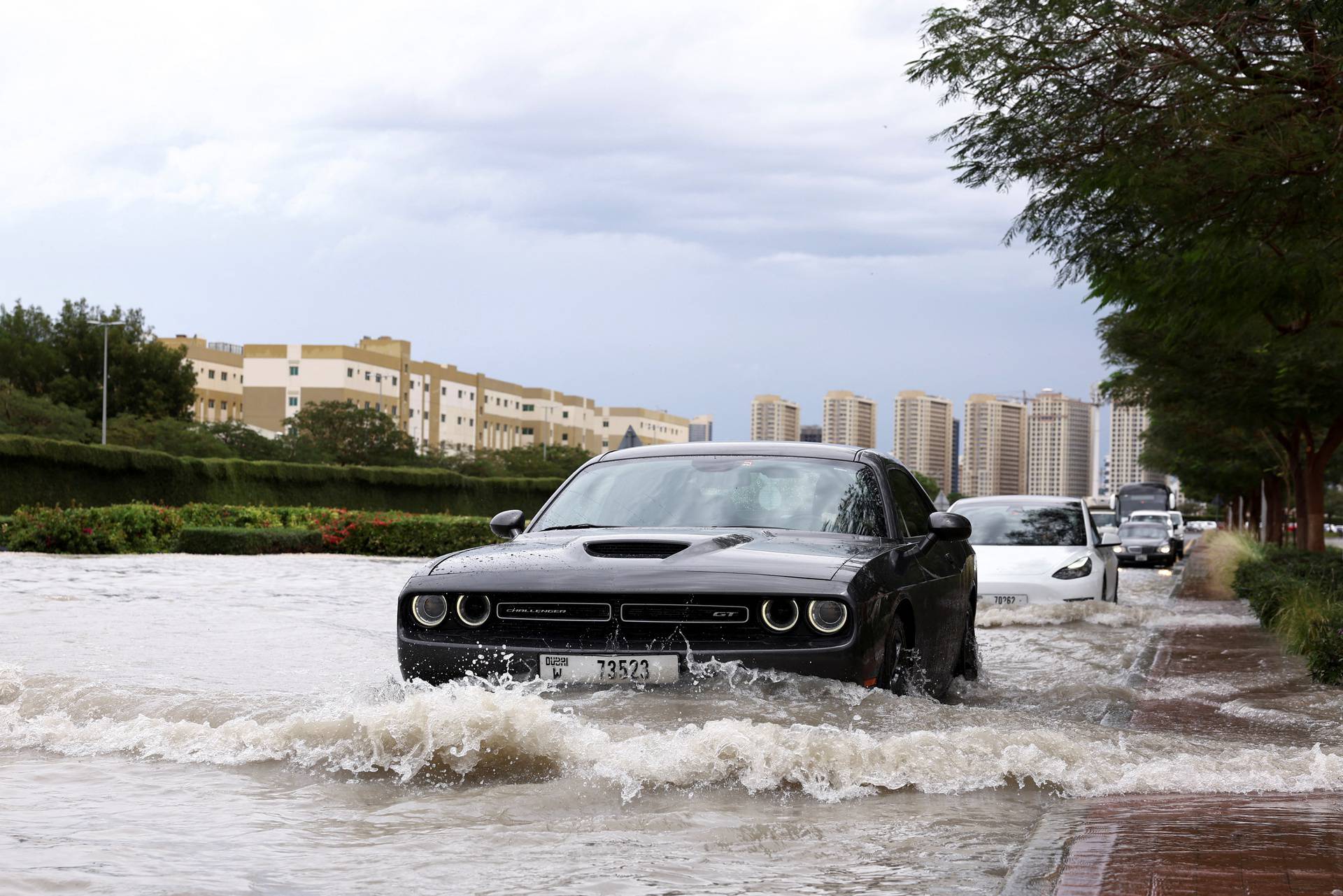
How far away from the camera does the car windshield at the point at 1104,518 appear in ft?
157

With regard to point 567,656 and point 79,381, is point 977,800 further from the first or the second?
point 79,381

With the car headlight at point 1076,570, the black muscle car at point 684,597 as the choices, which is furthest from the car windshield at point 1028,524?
the black muscle car at point 684,597

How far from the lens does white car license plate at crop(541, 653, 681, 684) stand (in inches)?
236

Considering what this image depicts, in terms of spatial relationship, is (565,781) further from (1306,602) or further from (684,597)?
(1306,602)

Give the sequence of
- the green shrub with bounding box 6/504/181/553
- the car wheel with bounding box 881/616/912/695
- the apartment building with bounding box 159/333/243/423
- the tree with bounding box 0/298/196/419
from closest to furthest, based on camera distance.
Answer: the car wheel with bounding box 881/616/912/695 → the green shrub with bounding box 6/504/181/553 → the tree with bounding box 0/298/196/419 → the apartment building with bounding box 159/333/243/423

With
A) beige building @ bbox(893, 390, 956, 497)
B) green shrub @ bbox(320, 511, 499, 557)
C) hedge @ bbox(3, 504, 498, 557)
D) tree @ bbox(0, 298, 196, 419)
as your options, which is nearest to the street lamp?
tree @ bbox(0, 298, 196, 419)

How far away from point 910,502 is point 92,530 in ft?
79.4

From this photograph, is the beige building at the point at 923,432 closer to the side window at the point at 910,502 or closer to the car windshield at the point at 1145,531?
the car windshield at the point at 1145,531

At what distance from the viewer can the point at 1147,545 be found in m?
39.2

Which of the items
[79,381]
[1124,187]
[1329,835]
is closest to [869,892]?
[1329,835]

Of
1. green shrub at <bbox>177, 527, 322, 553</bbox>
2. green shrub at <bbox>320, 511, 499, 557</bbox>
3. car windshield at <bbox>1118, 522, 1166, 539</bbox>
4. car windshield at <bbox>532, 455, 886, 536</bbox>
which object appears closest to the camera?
car windshield at <bbox>532, 455, 886, 536</bbox>

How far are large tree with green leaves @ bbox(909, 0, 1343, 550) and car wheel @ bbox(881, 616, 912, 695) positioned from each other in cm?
387

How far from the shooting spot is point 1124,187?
31.4 ft

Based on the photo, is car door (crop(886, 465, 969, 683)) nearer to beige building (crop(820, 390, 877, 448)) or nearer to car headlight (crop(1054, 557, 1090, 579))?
car headlight (crop(1054, 557, 1090, 579))
